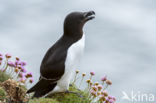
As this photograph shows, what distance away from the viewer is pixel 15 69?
31.8 ft

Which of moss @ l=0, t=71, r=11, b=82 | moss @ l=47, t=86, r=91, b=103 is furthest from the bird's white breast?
moss @ l=0, t=71, r=11, b=82

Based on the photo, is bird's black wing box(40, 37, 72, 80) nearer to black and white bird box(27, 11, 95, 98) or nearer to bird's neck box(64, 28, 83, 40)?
black and white bird box(27, 11, 95, 98)

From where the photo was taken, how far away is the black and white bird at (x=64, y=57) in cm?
820

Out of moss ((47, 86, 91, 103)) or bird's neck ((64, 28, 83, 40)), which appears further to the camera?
moss ((47, 86, 91, 103))

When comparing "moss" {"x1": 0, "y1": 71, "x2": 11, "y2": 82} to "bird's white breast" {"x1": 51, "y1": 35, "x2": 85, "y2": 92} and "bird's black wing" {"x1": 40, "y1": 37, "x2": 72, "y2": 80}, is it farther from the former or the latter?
"bird's white breast" {"x1": 51, "y1": 35, "x2": 85, "y2": 92}

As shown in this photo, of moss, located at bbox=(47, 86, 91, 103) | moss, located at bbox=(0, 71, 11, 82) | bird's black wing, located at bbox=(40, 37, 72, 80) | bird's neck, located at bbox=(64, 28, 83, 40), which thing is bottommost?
moss, located at bbox=(47, 86, 91, 103)

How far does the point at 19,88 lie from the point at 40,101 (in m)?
0.45

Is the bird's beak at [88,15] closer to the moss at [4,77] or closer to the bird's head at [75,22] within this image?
the bird's head at [75,22]

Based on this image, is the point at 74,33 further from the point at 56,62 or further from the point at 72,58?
the point at 56,62

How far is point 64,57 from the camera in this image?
8.19 metres

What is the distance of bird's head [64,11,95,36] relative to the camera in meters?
8.29

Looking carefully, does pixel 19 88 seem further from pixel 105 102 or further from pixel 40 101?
pixel 105 102

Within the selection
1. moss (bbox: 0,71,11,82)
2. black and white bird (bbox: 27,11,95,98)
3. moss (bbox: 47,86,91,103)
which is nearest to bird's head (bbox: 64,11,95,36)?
black and white bird (bbox: 27,11,95,98)

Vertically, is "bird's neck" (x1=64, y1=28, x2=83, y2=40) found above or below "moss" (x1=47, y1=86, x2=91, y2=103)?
above
